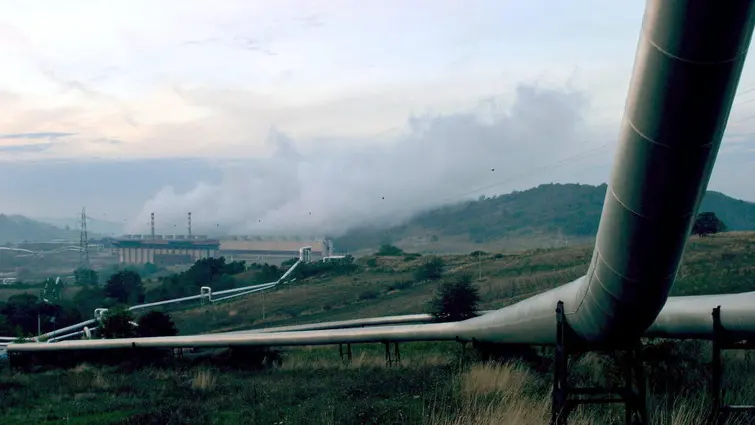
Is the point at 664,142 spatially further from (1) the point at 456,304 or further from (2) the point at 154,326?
(2) the point at 154,326

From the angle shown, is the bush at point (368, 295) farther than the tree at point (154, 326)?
Yes

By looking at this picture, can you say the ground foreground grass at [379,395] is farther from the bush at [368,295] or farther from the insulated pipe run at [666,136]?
the bush at [368,295]

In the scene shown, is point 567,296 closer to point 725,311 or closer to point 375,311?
point 725,311

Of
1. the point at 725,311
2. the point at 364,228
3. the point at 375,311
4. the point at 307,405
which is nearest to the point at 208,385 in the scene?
the point at 307,405

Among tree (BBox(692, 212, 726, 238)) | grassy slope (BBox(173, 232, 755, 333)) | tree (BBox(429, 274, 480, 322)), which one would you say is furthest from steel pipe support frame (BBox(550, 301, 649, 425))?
tree (BBox(692, 212, 726, 238))

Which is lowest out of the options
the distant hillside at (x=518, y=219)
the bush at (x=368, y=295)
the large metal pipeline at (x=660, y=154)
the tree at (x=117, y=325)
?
the bush at (x=368, y=295)

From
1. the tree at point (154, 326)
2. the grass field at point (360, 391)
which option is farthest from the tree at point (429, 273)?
the tree at point (154, 326)

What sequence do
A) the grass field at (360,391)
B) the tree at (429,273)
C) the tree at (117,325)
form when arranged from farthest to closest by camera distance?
the tree at (429,273), the tree at (117,325), the grass field at (360,391)
